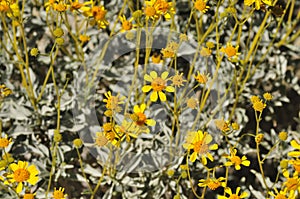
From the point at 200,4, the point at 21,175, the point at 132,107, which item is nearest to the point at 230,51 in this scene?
the point at 200,4

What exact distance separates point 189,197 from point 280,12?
0.59 m

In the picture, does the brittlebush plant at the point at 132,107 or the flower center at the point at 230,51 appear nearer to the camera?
the flower center at the point at 230,51

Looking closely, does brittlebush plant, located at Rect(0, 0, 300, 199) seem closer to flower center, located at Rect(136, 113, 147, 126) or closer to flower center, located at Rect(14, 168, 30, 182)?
flower center, located at Rect(136, 113, 147, 126)

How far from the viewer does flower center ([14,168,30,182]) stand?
117cm

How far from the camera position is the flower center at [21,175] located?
1166mm

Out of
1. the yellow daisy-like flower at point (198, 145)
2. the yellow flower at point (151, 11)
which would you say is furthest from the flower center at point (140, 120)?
the yellow flower at point (151, 11)

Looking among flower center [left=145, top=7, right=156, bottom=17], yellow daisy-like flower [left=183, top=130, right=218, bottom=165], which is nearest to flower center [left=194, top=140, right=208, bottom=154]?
yellow daisy-like flower [left=183, top=130, right=218, bottom=165]

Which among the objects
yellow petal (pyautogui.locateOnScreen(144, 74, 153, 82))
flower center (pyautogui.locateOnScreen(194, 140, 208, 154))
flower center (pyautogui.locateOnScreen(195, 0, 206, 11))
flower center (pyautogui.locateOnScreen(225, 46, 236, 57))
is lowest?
flower center (pyautogui.locateOnScreen(194, 140, 208, 154))

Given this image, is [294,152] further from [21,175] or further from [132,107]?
[21,175]

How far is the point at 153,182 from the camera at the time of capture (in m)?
1.44

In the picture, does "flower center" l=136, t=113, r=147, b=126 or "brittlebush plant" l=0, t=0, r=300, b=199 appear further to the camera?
"brittlebush plant" l=0, t=0, r=300, b=199

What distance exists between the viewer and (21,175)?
117 cm

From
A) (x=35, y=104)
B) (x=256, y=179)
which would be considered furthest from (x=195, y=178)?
(x=35, y=104)

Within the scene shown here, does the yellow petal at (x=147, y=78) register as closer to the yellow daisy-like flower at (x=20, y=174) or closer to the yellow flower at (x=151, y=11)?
the yellow flower at (x=151, y=11)
